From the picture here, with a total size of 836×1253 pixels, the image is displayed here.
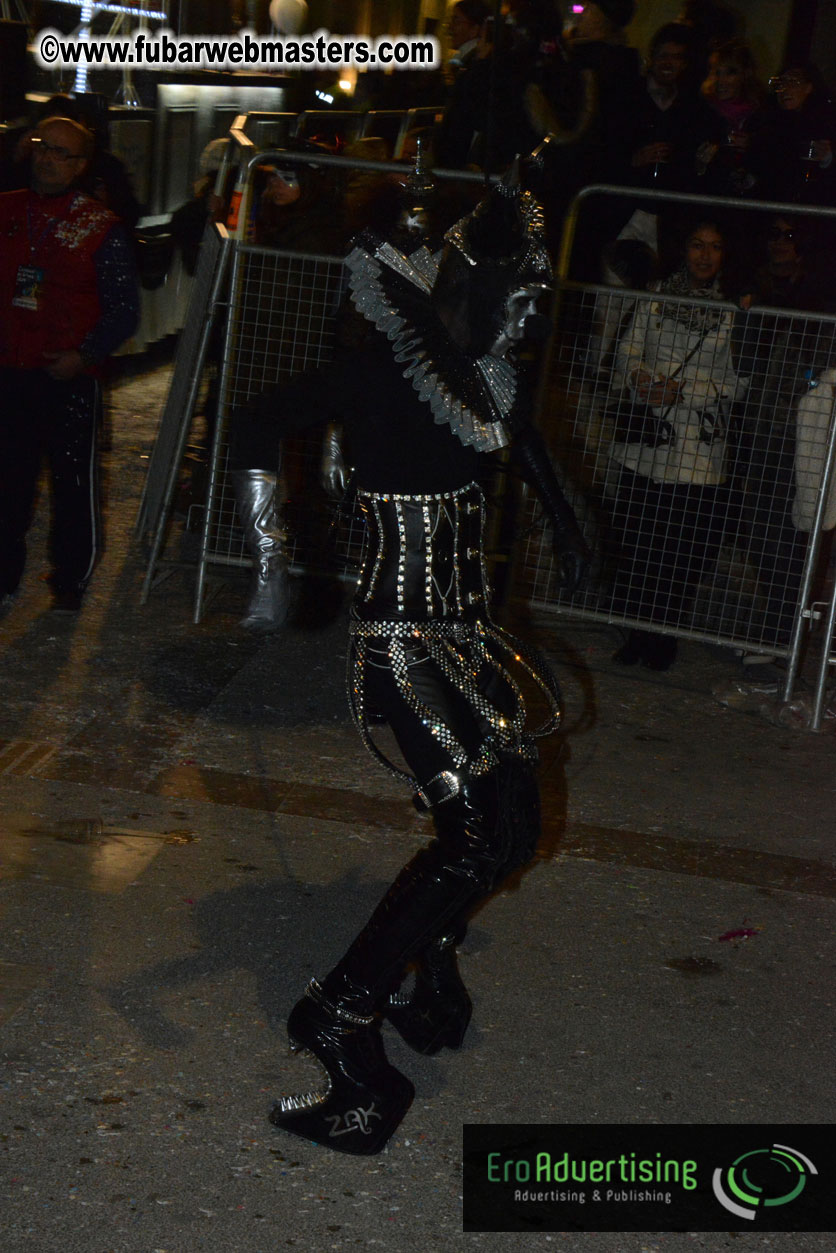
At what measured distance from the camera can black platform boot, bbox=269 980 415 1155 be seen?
3.33 meters

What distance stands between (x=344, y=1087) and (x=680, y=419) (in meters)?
4.11

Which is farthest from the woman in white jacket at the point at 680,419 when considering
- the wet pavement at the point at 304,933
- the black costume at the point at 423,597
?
the black costume at the point at 423,597

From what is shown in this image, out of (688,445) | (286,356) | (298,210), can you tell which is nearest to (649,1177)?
(688,445)

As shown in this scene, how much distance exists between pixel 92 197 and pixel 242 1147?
4.66 meters

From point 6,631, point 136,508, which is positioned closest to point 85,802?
point 6,631

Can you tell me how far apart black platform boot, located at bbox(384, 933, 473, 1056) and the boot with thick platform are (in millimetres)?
953

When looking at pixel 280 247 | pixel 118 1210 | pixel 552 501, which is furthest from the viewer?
pixel 280 247

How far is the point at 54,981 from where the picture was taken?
12.8ft

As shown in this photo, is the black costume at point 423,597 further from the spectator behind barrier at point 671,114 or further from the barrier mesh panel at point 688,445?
the spectator behind barrier at point 671,114

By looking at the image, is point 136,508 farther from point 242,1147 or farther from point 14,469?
point 242,1147

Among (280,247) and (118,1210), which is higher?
(280,247)

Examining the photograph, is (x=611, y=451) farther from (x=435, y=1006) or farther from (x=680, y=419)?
(x=435, y=1006)

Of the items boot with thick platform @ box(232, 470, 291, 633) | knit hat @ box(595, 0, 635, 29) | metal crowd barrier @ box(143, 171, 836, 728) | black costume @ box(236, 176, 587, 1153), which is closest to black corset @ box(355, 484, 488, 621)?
black costume @ box(236, 176, 587, 1153)

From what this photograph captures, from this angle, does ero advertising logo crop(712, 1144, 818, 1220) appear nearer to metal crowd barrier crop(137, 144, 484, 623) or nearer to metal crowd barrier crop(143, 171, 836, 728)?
metal crowd barrier crop(143, 171, 836, 728)
